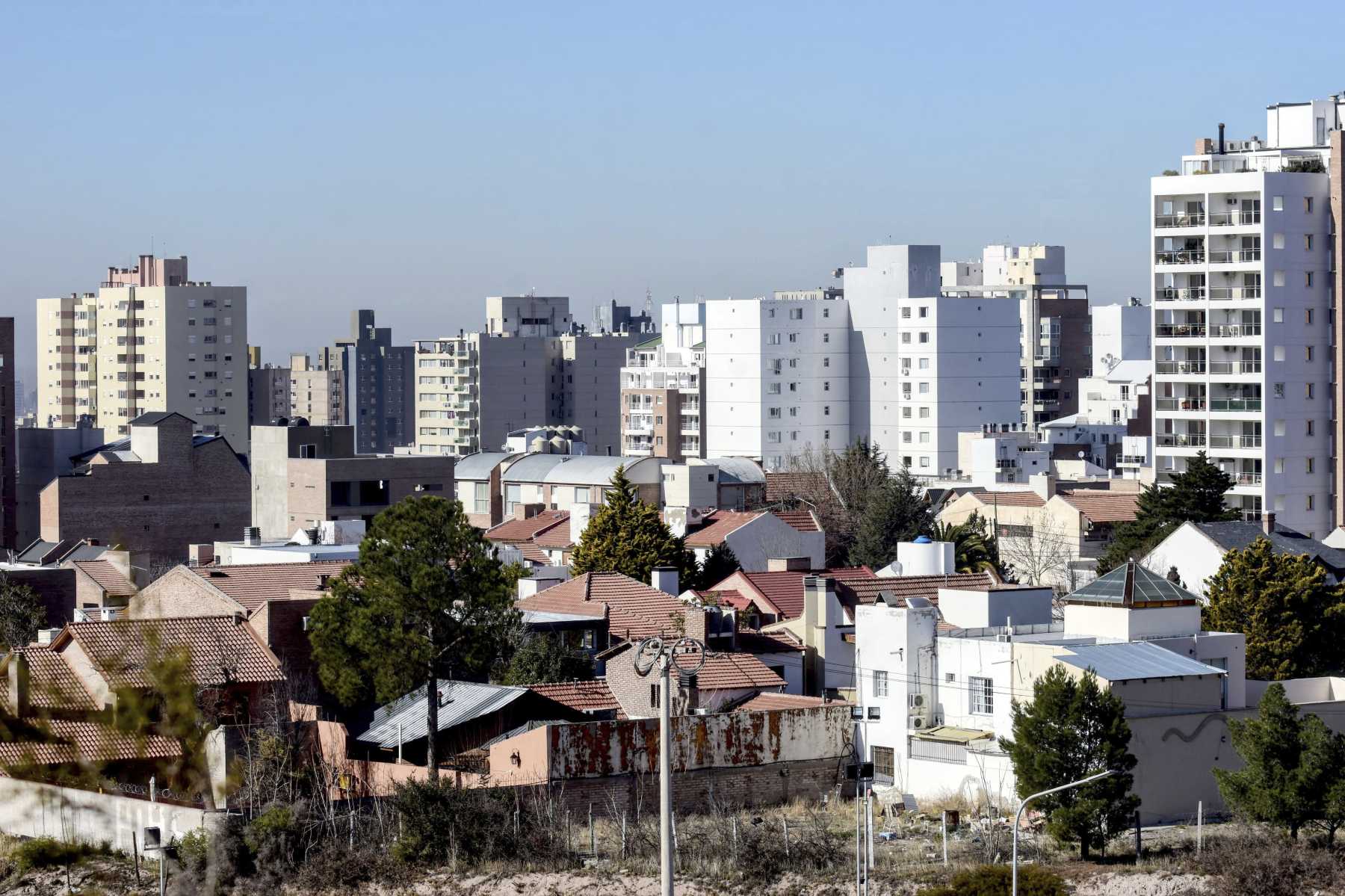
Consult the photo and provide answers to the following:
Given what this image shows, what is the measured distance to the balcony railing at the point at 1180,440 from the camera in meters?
69.0

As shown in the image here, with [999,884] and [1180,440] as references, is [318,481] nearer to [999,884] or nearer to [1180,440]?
[1180,440]

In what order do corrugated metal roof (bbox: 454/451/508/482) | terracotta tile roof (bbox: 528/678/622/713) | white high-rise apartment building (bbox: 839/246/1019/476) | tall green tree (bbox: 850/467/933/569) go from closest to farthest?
terracotta tile roof (bbox: 528/678/622/713), tall green tree (bbox: 850/467/933/569), corrugated metal roof (bbox: 454/451/508/482), white high-rise apartment building (bbox: 839/246/1019/476)

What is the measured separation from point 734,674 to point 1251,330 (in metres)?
36.4

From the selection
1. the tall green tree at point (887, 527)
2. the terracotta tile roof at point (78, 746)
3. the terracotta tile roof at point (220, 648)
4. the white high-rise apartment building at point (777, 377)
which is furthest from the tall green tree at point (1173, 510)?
the white high-rise apartment building at point (777, 377)

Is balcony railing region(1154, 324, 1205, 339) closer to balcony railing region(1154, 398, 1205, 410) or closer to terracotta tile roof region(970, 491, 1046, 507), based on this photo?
balcony railing region(1154, 398, 1205, 410)

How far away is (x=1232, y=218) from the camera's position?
6794 centimetres

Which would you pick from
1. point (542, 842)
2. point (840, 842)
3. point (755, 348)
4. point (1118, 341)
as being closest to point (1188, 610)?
point (840, 842)

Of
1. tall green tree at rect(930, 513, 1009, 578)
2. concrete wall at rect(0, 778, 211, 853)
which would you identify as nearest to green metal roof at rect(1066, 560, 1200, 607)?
tall green tree at rect(930, 513, 1009, 578)

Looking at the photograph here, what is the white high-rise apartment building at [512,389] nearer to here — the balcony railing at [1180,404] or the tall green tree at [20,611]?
the balcony railing at [1180,404]

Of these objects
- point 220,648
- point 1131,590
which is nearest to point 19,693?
point 220,648

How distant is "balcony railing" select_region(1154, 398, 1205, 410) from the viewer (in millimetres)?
69188

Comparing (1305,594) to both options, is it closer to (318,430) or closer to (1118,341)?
(318,430)

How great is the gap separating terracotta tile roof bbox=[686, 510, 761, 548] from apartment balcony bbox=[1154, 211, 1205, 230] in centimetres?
1845

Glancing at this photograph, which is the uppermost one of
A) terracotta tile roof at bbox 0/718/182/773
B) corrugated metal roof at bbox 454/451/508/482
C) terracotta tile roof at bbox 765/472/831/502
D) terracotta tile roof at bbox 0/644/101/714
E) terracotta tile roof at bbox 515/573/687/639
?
corrugated metal roof at bbox 454/451/508/482
